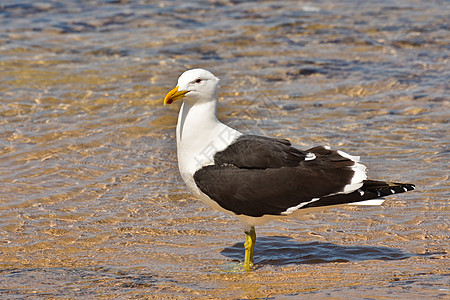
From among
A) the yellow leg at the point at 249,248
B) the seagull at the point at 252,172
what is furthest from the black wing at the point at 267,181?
the yellow leg at the point at 249,248

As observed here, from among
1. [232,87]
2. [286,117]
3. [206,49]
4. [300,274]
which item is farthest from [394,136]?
[206,49]

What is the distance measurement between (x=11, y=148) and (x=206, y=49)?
4553mm

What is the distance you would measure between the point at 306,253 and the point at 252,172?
923mm

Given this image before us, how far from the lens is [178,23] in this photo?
515 inches

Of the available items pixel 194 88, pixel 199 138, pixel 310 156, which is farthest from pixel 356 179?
pixel 194 88

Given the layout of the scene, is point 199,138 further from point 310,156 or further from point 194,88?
point 310,156

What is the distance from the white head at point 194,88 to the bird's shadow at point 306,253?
1.34m

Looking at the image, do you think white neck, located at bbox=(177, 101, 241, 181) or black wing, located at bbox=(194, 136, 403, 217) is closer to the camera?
black wing, located at bbox=(194, 136, 403, 217)

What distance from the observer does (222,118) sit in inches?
358

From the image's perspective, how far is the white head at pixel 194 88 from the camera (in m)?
5.42

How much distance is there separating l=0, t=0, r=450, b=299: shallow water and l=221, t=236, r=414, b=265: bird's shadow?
0.02 m

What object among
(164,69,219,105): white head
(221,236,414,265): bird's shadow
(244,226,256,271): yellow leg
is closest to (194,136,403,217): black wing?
(244,226,256,271): yellow leg

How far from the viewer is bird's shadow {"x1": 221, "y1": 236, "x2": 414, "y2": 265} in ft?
18.3

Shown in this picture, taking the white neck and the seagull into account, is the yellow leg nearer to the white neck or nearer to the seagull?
the seagull
